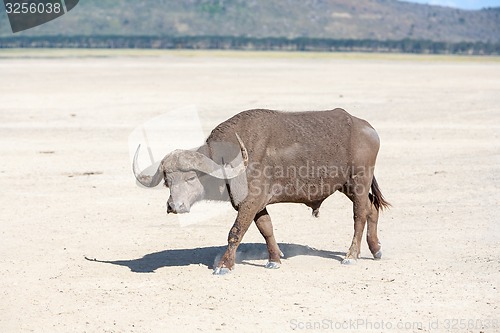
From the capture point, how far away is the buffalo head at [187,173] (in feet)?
34.7

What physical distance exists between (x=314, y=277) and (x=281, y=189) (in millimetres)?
1116

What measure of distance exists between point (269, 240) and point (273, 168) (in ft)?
2.92

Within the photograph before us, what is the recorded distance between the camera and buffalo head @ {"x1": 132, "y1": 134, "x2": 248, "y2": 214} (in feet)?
34.7

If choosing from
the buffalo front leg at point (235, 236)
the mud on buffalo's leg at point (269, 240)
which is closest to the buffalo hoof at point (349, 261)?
the mud on buffalo's leg at point (269, 240)

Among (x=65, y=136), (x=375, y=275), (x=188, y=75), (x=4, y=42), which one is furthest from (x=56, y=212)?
(x=4, y=42)

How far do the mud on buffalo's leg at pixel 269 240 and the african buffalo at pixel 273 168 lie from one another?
1cm

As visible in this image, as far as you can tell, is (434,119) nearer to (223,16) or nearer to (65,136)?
(65,136)

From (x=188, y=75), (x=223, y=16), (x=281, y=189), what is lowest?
(x=223, y=16)

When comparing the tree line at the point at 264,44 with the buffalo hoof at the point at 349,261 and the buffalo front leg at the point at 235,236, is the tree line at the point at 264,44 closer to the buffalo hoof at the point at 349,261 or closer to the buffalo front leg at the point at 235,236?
the buffalo hoof at the point at 349,261

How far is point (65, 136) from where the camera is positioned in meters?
23.8

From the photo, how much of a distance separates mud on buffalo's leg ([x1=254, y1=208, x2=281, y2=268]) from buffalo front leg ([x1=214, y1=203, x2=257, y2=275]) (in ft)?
1.42

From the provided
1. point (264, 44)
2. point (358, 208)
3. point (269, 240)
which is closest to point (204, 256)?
point (269, 240)

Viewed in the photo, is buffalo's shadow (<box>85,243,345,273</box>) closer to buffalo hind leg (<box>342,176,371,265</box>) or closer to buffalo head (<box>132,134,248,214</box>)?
buffalo hind leg (<box>342,176,371,265</box>)

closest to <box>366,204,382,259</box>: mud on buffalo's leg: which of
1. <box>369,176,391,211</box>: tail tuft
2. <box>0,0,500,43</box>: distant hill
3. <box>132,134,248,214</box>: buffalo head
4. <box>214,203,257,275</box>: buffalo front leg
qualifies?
<box>369,176,391,211</box>: tail tuft
